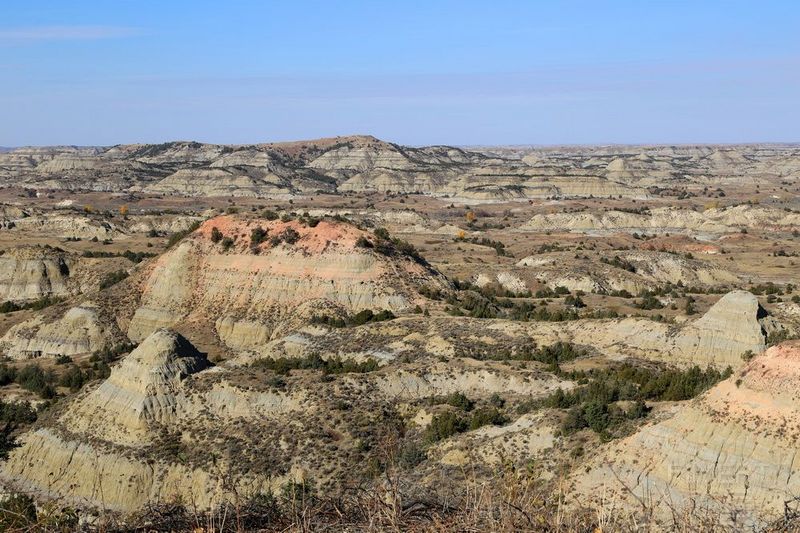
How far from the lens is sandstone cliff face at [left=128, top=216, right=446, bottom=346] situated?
59.1 metres

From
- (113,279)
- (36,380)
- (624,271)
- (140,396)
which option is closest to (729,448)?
(140,396)

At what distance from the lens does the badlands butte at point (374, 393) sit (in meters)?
13.6

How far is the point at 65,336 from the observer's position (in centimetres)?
5919

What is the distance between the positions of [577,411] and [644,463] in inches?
179

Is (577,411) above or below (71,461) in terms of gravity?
above

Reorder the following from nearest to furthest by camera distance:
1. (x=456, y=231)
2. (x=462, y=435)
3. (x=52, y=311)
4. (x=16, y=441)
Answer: (x=462, y=435)
(x=16, y=441)
(x=52, y=311)
(x=456, y=231)

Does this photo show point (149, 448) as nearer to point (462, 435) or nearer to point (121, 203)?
point (462, 435)

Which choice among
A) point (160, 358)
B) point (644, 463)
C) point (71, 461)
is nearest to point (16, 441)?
point (71, 461)

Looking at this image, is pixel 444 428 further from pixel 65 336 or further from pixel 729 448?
pixel 65 336

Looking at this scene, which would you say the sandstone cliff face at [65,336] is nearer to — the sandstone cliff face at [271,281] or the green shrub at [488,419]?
the sandstone cliff face at [271,281]

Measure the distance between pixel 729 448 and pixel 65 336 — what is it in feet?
172

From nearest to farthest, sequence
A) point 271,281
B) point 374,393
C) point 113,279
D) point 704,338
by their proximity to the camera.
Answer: point 374,393 < point 704,338 < point 271,281 < point 113,279

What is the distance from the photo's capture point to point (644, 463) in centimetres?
2505

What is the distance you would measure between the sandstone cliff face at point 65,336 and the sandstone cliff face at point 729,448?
4598 cm
